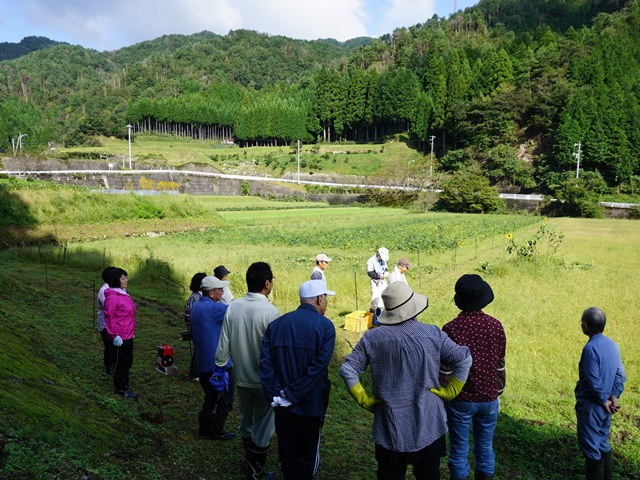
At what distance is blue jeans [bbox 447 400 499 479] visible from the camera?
4.23 metres

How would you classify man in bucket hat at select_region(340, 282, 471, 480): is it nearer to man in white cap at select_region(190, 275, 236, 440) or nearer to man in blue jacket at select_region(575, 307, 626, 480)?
man in blue jacket at select_region(575, 307, 626, 480)

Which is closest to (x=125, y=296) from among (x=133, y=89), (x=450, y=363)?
(x=450, y=363)

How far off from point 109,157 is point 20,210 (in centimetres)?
6152

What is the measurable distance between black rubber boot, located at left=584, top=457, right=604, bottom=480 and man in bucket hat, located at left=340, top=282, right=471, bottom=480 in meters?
2.08

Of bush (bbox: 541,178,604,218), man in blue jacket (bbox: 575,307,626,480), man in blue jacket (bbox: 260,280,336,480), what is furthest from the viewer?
bush (bbox: 541,178,604,218)

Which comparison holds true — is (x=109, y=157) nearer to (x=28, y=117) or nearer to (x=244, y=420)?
(x=28, y=117)

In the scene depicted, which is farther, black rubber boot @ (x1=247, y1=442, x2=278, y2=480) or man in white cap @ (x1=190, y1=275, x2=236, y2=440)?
man in white cap @ (x1=190, y1=275, x2=236, y2=440)

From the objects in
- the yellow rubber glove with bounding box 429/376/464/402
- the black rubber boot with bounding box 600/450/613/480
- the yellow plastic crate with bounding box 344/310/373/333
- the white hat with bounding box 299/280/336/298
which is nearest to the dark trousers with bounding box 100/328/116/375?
the white hat with bounding box 299/280/336/298

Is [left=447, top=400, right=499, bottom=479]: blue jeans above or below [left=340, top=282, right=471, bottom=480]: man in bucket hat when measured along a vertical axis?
below

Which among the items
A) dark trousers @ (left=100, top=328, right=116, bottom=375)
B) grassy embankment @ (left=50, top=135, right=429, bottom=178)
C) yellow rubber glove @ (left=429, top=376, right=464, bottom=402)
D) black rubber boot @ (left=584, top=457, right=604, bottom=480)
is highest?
grassy embankment @ (left=50, top=135, right=429, bottom=178)

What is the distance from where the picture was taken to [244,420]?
441 centimetres

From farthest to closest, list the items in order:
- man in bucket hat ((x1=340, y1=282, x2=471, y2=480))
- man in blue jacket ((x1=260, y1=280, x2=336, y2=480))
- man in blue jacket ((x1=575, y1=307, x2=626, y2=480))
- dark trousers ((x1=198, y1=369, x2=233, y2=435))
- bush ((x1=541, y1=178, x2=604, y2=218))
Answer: bush ((x1=541, y1=178, x2=604, y2=218)), dark trousers ((x1=198, y1=369, x2=233, y2=435)), man in blue jacket ((x1=575, y1=307, x2=626, y2=480)), man in blue jacket ((x1=260, y1=280, x2=336, y2=480)), man in bucket hat ((x1=340, y1=282, x2=471, y2=480))

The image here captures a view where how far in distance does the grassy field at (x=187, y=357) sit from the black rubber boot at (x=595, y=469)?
1.94 ft

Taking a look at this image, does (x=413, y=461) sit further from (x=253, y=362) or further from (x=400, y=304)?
(x=253, y=362)
